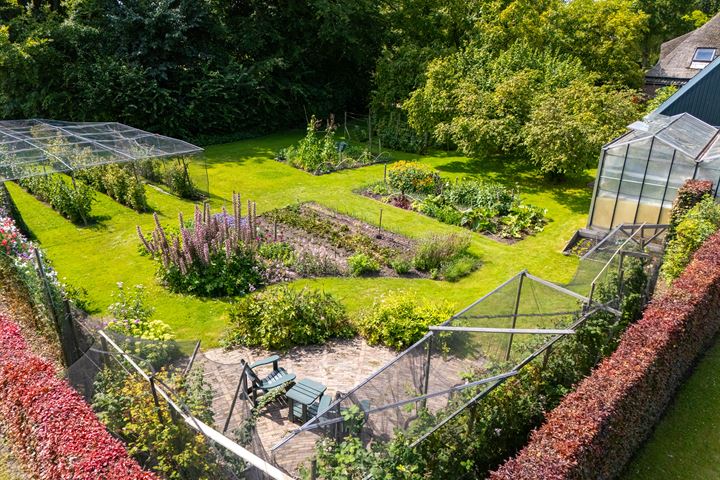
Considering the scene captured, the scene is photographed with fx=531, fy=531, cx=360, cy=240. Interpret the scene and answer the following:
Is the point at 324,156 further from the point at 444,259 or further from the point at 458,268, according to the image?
the point at 458,268

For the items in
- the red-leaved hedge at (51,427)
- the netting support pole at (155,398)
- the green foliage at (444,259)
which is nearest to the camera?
the red-leaved hedge at (51,427)

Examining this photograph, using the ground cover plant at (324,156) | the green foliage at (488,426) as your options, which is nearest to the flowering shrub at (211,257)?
the green foliage at (488,426)

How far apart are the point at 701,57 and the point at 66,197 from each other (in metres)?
33.0

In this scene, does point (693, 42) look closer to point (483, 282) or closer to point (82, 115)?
point (483, 282)

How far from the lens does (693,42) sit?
101 feet

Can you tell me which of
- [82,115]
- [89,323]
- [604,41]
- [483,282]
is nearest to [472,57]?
[604,41]

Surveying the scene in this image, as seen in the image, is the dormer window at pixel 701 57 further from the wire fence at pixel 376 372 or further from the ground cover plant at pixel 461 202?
the wire fence at pixel 376 372

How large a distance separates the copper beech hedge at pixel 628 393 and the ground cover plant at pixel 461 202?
597 centimetres

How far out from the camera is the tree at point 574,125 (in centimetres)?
1658

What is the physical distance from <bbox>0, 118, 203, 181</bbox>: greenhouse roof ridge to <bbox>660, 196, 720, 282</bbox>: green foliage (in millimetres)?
13258

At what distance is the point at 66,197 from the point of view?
48.3 ft

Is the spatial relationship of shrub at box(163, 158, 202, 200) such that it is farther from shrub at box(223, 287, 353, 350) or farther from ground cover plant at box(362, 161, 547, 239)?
shrub at box(223, 287, 353, 350)

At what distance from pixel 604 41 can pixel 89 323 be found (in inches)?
1001

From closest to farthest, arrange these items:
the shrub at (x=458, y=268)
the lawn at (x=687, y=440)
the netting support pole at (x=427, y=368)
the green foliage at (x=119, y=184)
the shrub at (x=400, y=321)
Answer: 1. the netting support pole at (x=427, y=368)
2. the lawn at (x=687, y=440)
3. the shrub at (x=400, y=321)
4. the shrub at (x=458, y=268)
5. the green foliage at (x=119, y=184)
